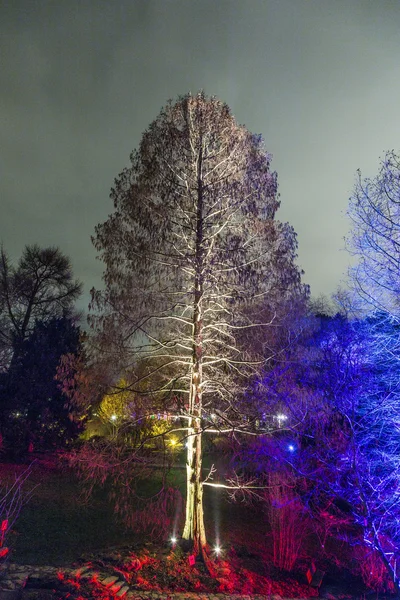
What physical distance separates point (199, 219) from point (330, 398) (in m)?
5.86

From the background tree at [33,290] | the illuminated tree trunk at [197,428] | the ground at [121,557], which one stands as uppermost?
the background tree at [33,290]

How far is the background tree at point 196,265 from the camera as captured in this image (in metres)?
7.93

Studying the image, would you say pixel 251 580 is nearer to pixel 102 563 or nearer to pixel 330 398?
pixel 102 563

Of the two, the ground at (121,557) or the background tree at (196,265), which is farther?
the background tree at (196,265)

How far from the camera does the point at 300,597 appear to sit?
791 centimetres

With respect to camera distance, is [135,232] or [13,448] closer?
[135,232]

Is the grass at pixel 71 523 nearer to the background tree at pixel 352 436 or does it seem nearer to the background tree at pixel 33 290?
the background tree at pixel 352 436

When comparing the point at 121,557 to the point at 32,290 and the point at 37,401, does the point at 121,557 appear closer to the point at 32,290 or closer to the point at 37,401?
the point at 37,401

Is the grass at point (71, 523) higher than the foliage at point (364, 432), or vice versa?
the foliage at point (364, 432)

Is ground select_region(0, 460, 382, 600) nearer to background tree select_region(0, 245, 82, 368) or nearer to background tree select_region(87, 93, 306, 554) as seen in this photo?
background tree select_region(87, 93, 306, 554)

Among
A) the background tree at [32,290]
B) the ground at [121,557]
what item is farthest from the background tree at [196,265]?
the background tree at [32,290]

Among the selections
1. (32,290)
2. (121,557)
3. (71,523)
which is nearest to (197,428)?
(121,557)

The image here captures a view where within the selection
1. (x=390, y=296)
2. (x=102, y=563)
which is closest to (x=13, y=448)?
(x=102, y=563)

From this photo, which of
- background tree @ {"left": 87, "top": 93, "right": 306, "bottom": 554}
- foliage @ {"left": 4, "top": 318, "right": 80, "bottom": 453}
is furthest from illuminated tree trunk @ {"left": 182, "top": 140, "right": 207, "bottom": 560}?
foliage @ {"left": 4, "top": 318, "right": 80, "bottom": 453}
